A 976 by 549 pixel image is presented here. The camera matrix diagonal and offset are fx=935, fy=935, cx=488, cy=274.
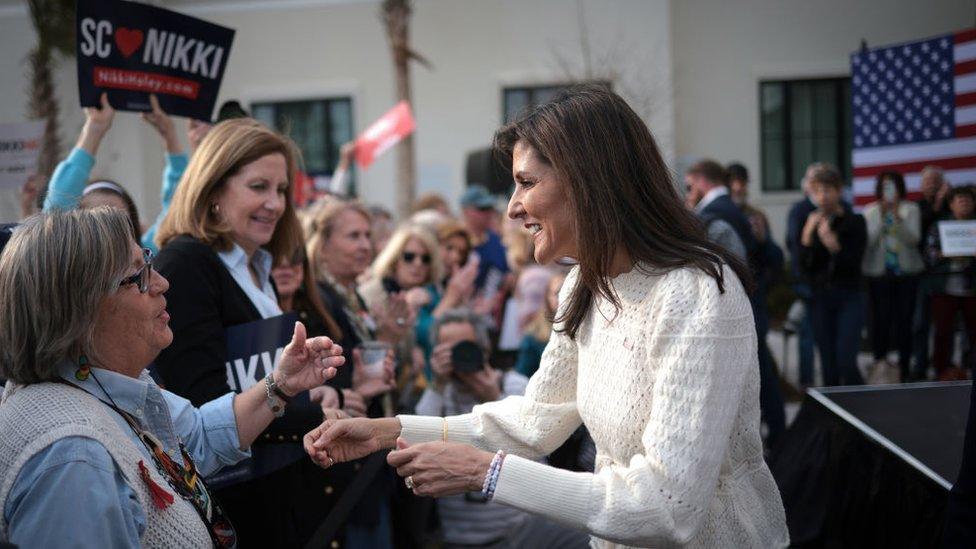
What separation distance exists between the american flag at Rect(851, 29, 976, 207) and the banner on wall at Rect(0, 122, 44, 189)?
642 centimetres

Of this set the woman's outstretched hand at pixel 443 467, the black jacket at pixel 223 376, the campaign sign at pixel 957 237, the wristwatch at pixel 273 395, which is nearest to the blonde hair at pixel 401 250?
the black jacket at pixel 223 376

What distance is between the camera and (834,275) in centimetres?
870

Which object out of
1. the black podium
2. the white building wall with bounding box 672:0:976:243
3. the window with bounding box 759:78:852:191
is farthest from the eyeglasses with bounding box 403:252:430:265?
the window with bounding box 759:78:852:191

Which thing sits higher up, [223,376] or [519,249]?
[519,249]

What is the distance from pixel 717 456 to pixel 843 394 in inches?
106

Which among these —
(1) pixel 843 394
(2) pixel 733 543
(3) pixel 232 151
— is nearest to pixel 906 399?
(1) pixel 843 394

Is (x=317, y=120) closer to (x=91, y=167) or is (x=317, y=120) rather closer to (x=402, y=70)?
(x=402, y=70)

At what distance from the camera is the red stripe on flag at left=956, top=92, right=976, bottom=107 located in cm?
707

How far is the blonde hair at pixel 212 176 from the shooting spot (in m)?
3.34

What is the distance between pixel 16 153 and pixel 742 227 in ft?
16.9

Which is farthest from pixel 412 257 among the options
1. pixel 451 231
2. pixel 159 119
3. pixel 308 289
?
pixel 159 119

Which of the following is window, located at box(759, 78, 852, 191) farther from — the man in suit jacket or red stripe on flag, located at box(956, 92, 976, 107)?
red stripe on flag, located at box(956, 92, 976, 107)

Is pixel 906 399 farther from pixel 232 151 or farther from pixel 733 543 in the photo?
pixel 232 151

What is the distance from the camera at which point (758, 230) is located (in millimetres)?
10000
